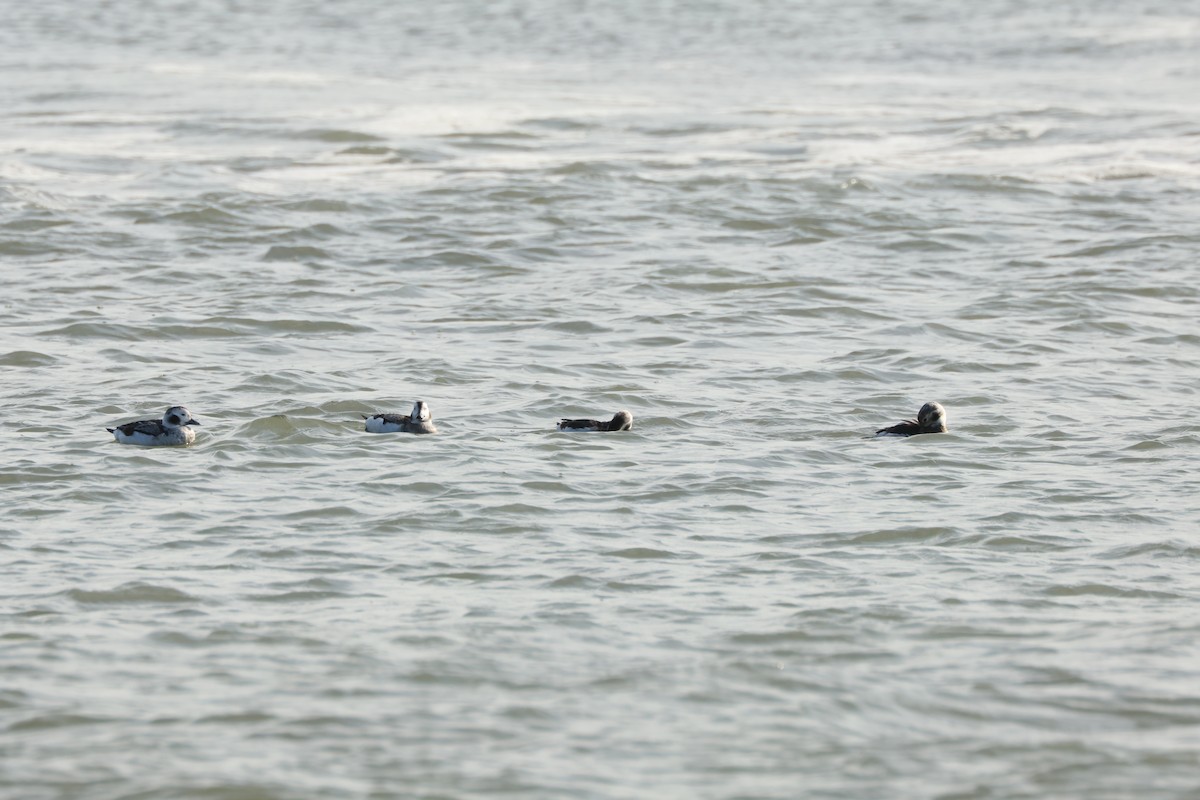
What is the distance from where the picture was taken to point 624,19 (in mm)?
45312

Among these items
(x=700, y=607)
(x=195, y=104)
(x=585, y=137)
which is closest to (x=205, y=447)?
(x=700, y=607)

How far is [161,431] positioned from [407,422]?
75.2 inches

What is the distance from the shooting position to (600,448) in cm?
1430

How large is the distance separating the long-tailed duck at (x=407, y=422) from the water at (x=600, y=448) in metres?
0.11

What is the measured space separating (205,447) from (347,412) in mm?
1591

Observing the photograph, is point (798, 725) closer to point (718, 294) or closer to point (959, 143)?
point (718, 294)

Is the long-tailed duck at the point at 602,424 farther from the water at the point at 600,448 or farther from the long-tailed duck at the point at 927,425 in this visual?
the long-tailed duck at the point at 927,425

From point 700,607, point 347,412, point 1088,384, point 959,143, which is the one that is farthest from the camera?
point 959,143

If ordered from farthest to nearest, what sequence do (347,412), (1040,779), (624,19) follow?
(624,19)
(347,412)
(1040,779)

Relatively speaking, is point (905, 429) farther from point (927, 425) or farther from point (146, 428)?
point (146, 428)

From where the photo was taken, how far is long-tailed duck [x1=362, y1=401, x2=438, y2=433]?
14.4 m

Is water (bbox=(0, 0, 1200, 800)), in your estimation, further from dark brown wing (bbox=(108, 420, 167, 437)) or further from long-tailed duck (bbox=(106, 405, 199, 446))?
dark brown wing (bbox=(108, 420, 167, 437))

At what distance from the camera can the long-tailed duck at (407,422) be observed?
1436 centimetres

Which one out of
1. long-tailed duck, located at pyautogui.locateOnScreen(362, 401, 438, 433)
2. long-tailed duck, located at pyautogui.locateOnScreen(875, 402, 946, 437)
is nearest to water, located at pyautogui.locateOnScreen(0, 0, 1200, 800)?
long-tailed duck, located at pyautogui.locateOnScreen(362, 401, 438, 433)
